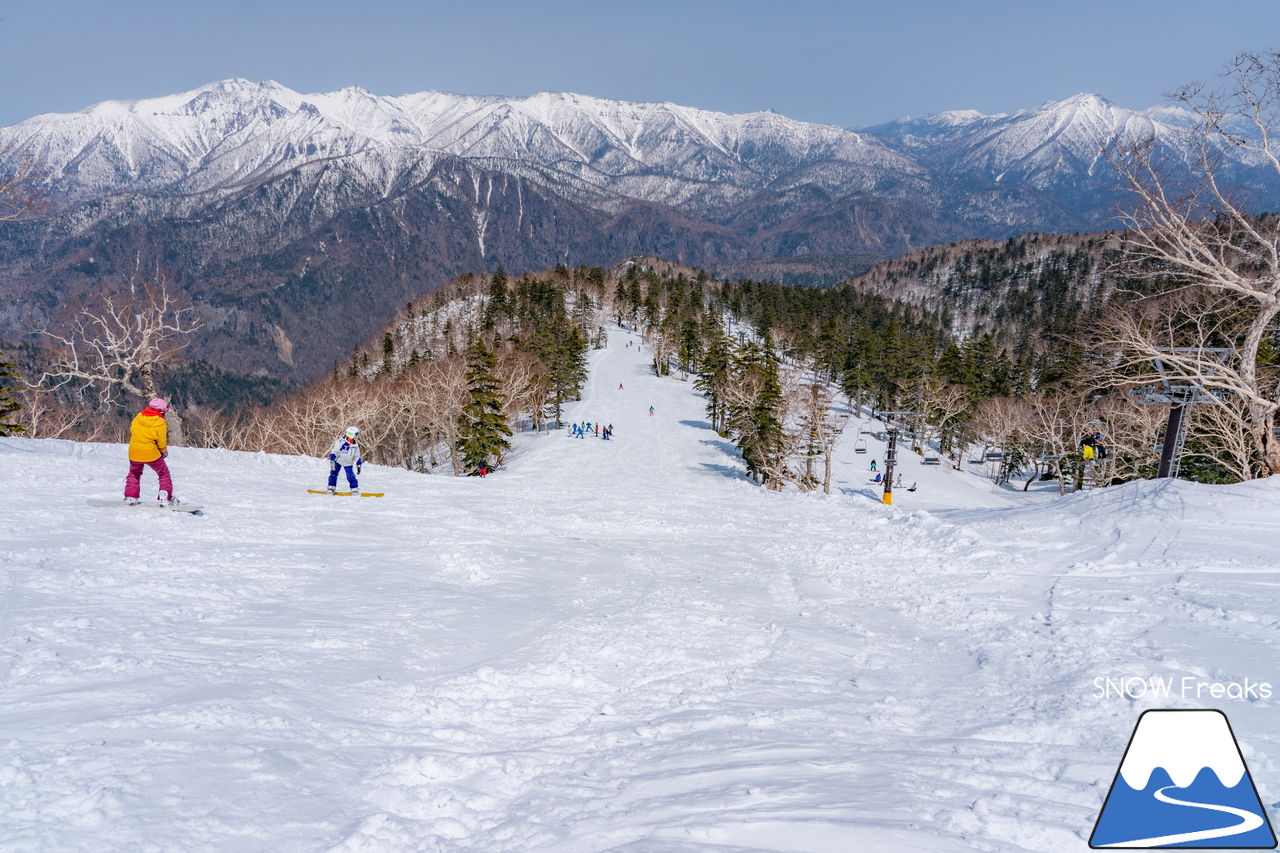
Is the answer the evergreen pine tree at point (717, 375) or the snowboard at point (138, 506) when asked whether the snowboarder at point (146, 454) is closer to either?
the snowboard at point (138, 506)

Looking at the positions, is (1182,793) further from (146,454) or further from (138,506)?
(146,454)

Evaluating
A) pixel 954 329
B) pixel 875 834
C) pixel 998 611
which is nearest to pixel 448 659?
pixel 875 834

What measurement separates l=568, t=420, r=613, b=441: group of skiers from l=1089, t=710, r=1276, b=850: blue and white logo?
5303 centimetres

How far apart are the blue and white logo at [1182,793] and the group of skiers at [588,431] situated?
174 ft

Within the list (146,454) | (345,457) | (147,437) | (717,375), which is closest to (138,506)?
(146,454)

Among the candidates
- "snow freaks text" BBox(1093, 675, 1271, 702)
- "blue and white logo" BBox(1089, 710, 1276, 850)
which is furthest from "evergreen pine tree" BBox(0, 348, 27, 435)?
"snow freaks text" BBox(1093, 675, 1271, 702)

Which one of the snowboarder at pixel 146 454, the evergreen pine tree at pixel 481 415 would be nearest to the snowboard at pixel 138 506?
the snowboarder at pixel 146 454

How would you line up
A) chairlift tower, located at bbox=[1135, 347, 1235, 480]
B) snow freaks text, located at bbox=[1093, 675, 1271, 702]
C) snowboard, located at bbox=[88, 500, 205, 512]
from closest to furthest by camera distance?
1. snow freaks text, located at bbox=[1093, 675, 1271, 702]
2. snowboard, located at bbox=[88, 500, 205, 512]
3. chairlift tower, located at bbox=[1135, 347, 1235, 480]

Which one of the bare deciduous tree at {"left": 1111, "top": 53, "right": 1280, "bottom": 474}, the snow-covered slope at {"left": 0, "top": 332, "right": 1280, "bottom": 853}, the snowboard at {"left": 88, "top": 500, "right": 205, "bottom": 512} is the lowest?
the snow-covered slope at {"left": 0, "top": 332, "right": 1280, "bottom": 853}

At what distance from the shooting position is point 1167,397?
14.0 metres

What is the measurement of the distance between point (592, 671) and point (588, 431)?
5341 centimetres

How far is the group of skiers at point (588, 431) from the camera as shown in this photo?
5700 cm

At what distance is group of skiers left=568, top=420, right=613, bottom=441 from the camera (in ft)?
187

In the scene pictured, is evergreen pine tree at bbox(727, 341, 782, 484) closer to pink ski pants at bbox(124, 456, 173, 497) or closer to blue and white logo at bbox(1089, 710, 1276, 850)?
pink ski pants at bbox(124, 456, 173, 497)
